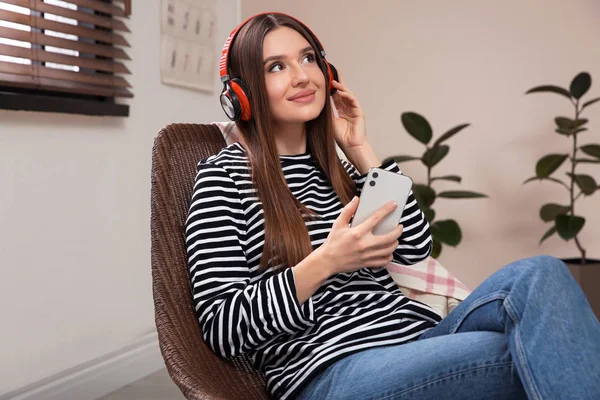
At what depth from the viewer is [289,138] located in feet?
4.66

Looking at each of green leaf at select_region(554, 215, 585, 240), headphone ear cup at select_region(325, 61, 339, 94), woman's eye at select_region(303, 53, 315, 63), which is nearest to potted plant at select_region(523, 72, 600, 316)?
green leaf at select_region(554, 215, 585, 240)

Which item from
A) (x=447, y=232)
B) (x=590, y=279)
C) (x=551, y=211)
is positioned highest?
(x=551, y=211)

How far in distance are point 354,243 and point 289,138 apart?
0.38 m

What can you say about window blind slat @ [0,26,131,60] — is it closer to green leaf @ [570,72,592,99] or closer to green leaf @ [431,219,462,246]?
green leaf @ [431,219,462,246]

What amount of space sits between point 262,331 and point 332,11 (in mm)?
2607

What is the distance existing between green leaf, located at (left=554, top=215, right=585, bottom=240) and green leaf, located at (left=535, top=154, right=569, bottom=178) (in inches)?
7.2

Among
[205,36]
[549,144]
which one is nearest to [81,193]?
[205,36]

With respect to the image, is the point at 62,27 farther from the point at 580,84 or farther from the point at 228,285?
the point at 580,84

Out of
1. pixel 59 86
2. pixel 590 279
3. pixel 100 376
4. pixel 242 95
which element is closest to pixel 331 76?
pixel 242 95

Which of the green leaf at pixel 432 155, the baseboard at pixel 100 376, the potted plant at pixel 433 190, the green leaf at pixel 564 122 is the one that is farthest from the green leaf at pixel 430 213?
the baseboard at pixel 100 376

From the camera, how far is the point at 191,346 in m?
1.13

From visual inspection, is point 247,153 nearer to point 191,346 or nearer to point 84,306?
point 191,346

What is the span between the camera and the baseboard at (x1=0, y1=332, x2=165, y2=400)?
210cm

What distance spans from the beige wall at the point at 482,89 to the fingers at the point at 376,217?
6.99ft
